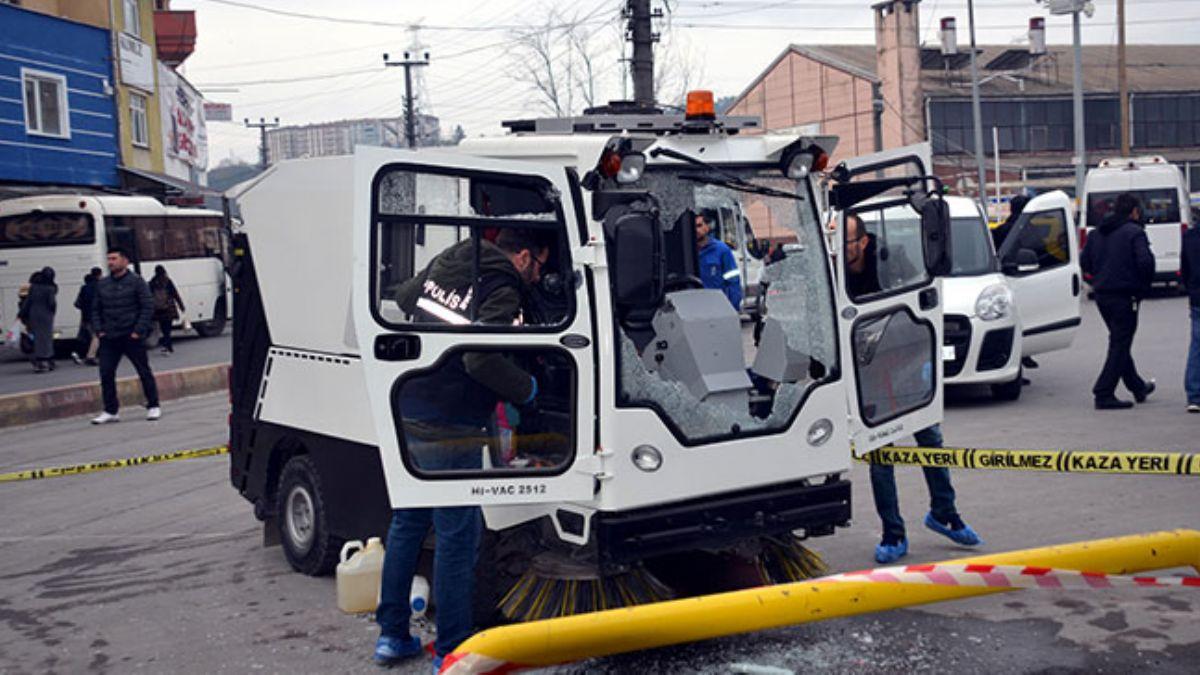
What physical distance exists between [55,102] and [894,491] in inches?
1150

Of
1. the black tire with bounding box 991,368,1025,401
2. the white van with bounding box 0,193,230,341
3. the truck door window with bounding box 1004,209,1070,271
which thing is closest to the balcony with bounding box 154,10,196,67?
the white van with bounding box 0,193,230,341

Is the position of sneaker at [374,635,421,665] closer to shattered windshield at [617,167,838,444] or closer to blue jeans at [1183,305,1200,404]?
shattered windshield at [617,167,838,444]

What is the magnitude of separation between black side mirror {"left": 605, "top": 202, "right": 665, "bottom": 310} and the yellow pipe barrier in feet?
4.26

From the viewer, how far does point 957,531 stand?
7.05 meters

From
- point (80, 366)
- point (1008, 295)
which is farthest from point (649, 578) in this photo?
point (80, 366)

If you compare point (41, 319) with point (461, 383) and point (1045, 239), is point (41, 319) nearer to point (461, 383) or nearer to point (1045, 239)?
point (1045, 239)

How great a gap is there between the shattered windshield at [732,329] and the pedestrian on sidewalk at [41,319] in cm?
Result: 1937

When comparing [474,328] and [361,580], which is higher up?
[474,328]

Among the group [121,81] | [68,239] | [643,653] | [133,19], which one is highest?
[133,19]

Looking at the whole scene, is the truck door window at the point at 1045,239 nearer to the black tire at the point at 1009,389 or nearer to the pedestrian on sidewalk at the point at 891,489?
the black tire at the point at 1009,389

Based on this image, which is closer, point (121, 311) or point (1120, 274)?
point (1120, 274)

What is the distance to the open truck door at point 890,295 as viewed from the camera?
6105 mm

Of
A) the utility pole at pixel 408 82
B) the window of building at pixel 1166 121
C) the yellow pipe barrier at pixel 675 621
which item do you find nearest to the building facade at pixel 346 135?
the utility pole at pixel 408 82

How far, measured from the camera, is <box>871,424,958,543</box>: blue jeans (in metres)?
6.86
